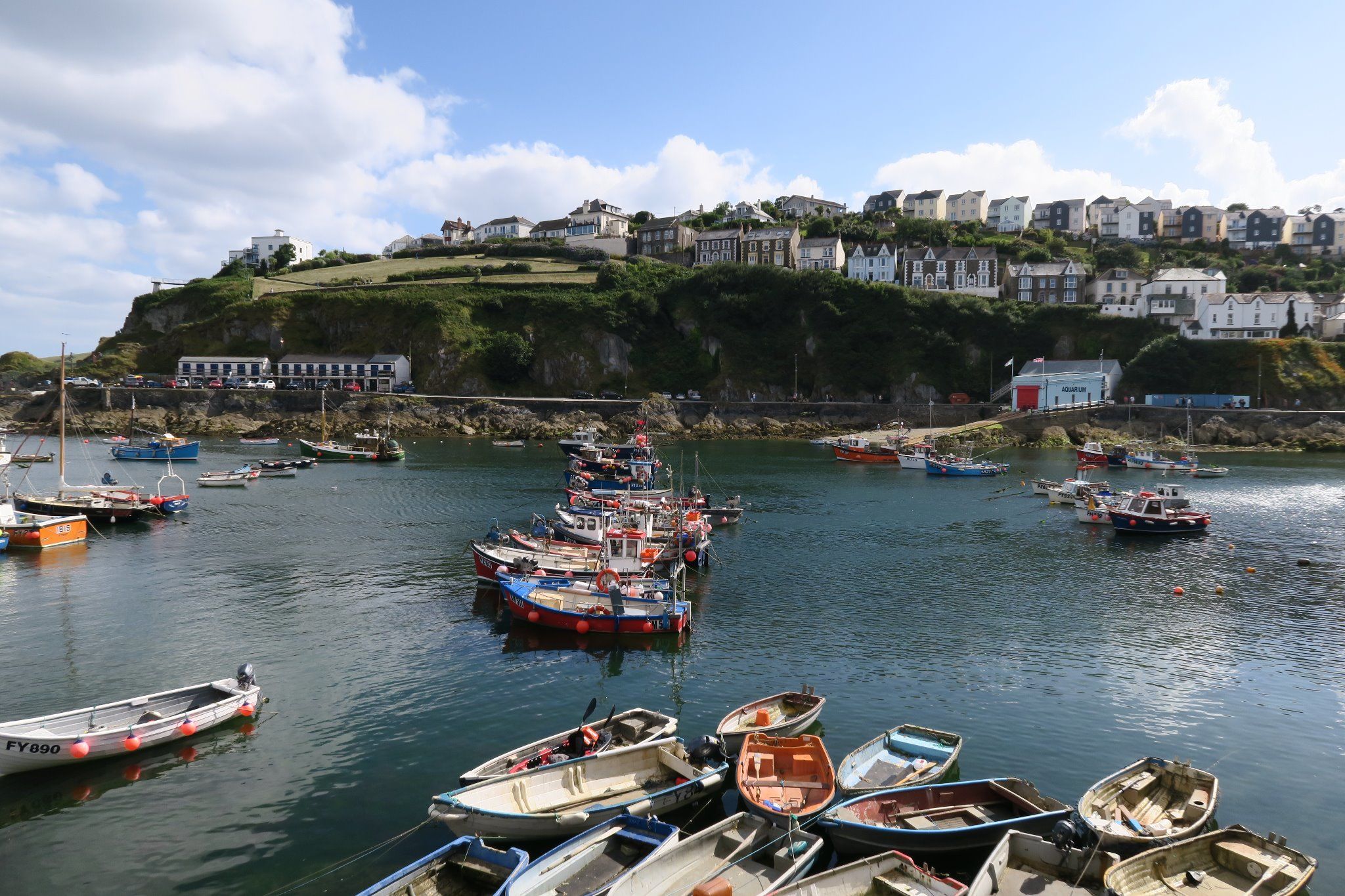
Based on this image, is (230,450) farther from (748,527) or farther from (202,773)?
(202,773)

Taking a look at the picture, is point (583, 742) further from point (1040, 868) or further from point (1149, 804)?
point (1149, 804)

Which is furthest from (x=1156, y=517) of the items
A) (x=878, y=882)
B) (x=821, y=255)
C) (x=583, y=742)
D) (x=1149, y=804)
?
(x=821, y=255)

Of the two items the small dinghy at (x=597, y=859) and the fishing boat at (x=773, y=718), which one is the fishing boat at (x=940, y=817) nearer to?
the fishing boat at (x=773, y=718)

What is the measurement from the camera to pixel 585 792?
18.1 meters

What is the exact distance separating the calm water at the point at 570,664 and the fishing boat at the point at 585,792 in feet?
5.72

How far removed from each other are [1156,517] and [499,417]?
91.0 meters

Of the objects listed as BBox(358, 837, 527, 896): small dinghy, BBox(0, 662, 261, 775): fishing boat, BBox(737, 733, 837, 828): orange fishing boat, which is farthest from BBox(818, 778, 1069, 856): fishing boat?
BBox(0, 662, 261, 775): fishing boat

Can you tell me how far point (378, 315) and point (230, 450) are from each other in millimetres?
49810

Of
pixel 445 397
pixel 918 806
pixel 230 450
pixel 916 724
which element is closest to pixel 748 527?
pixel 916 724

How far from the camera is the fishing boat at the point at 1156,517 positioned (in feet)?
174

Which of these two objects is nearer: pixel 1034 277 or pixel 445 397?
pixel 445 397

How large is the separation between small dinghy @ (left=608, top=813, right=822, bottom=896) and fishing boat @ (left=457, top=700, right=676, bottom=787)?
413 centimetres

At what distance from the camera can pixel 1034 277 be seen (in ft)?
462

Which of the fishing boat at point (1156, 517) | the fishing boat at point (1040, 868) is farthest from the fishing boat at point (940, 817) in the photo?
the fishing boat at point (1156, 517)
